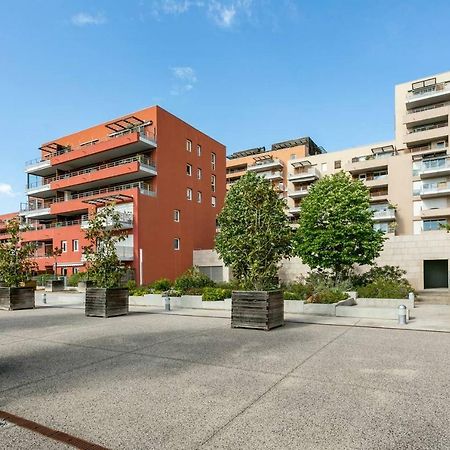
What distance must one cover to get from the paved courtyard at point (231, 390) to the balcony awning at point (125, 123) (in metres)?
30.7

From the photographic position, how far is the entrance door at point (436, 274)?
3341 cm

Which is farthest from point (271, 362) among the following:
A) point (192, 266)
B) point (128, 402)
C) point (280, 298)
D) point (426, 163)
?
point (426, 163)

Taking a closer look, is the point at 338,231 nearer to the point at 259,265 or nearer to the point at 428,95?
the point at 259,265

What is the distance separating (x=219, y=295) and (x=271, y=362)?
36.8 ft

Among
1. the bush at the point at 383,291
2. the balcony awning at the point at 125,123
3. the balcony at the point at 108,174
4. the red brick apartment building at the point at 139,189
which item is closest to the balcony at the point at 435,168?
the red brick apartment building at the point at 139,189

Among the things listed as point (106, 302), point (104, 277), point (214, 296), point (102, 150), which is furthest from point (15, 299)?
point (102, 150)

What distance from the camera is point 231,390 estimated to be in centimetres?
613

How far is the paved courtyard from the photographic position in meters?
4.50

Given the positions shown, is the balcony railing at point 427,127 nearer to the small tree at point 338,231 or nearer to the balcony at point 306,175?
the balcony at point 306,175

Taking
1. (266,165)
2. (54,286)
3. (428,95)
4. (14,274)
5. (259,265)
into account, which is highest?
(428,95)

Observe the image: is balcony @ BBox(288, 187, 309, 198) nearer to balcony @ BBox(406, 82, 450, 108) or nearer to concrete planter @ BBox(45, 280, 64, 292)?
balcony @ BBox(406, 82, 450, 108)

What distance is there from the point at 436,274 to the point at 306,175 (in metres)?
30.4

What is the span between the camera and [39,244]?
48.1 metres

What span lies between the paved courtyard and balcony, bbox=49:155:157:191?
26.6 meters
